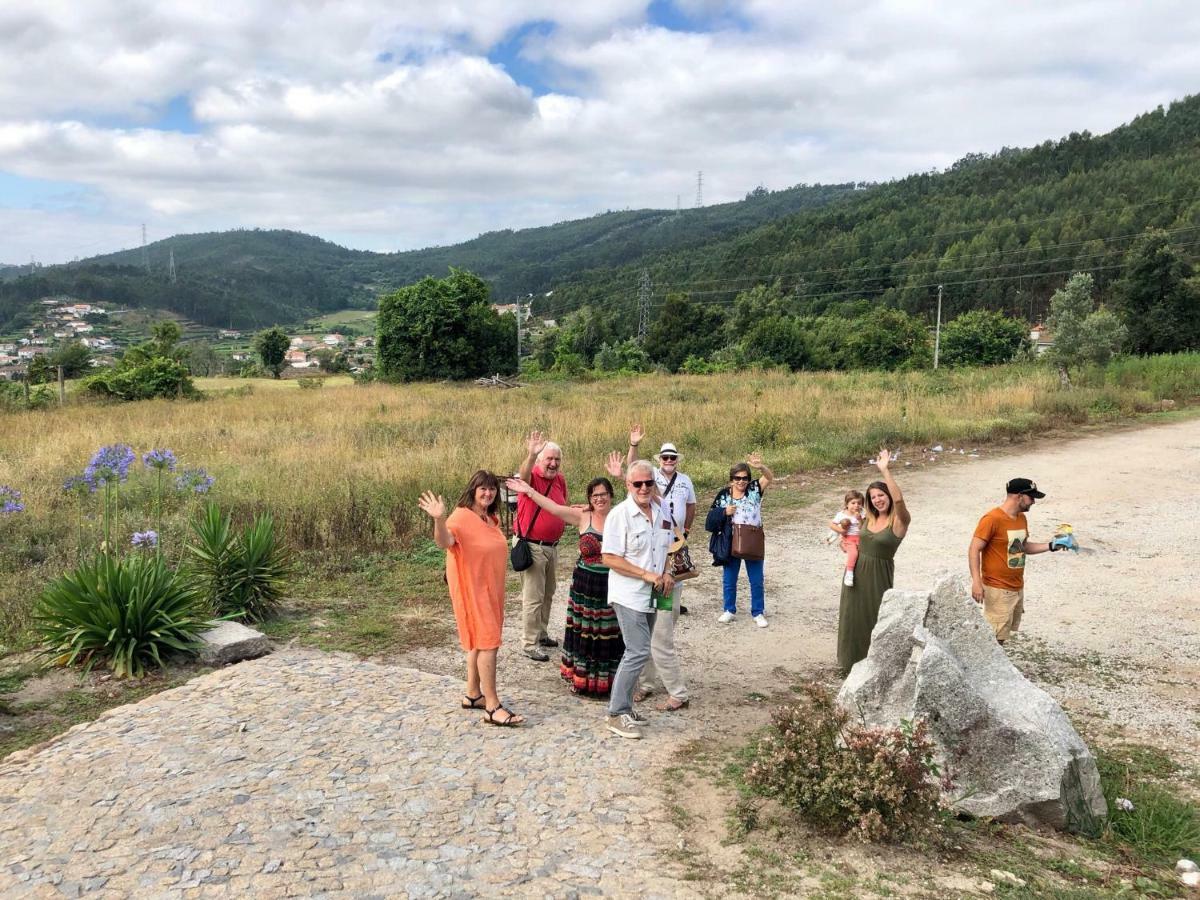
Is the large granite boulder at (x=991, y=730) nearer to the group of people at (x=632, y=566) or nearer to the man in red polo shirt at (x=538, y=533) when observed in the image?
the group of people at (x=632, y=566)

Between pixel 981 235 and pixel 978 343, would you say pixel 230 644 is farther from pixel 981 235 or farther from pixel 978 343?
pixel 981 235

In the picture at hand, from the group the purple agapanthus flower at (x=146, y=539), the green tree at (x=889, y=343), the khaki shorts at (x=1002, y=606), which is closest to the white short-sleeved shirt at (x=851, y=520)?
the khaki shorts at (x=1002, y=606)

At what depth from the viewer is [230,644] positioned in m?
5.85

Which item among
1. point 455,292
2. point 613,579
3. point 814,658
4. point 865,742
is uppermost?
point 455,292

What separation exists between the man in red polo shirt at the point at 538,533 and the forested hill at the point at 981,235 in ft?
216

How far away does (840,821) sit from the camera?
11.9 feet

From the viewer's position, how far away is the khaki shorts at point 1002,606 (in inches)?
226

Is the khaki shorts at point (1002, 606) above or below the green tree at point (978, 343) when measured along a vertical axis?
below

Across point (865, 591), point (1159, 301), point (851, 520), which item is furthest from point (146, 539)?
point (1159, 301)

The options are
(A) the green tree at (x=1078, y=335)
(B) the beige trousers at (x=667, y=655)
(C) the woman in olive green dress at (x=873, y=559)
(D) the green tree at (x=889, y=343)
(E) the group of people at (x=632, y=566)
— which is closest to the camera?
(E) the group of people at (x=632, y=566)

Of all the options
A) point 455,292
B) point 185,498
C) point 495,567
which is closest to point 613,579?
point 495,567

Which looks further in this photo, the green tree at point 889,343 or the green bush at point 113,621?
the green tree at point 889,343

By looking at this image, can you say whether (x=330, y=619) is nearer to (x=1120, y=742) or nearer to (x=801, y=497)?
(x=1120, y=742)

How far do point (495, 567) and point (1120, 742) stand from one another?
4.07 m
